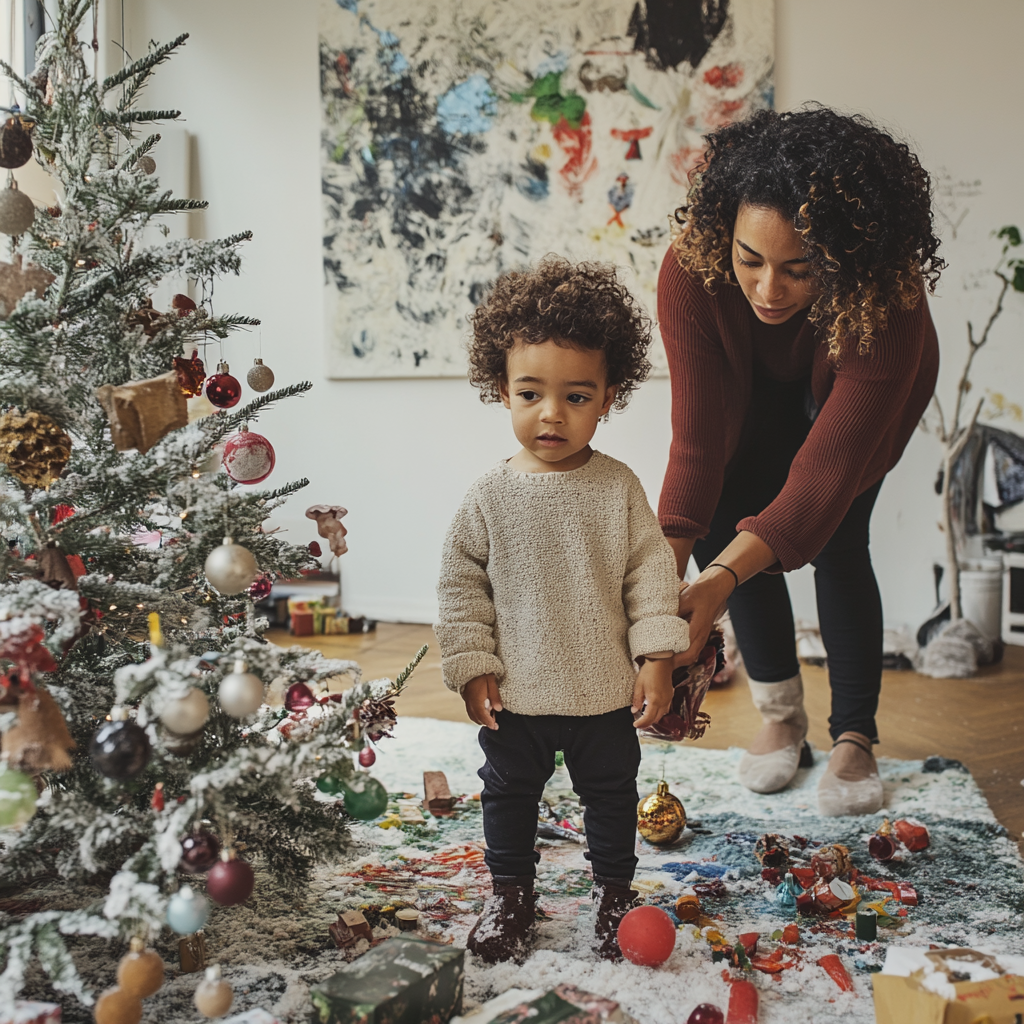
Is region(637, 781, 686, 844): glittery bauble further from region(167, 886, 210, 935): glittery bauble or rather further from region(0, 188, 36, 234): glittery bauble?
region(0, 188, 36, 234): glittery bauble

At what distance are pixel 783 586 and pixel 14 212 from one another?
56.2 inches

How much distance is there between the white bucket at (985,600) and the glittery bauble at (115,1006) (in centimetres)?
273

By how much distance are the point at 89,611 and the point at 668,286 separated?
102cm

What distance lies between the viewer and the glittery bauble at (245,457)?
4.31 feet

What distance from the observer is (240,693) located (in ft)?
3.06

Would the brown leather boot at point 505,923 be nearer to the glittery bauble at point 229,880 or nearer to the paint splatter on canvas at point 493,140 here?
the glittery bauble at point 229,880

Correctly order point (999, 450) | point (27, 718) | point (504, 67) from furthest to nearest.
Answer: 1. point (504, 67)
2. point (999, 450)
3. point (27, 718)

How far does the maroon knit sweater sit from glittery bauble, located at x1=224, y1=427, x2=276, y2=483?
0.62 m

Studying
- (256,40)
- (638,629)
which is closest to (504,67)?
(256,40)

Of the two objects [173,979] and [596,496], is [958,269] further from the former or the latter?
[173,979]

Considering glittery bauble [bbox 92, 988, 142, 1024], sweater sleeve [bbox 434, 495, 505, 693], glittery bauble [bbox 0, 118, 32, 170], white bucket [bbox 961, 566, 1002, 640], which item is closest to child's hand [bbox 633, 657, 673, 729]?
sweater sleeve [bbox 434, 495, 505, 693]

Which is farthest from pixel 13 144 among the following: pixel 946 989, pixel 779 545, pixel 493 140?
pixel 493 140

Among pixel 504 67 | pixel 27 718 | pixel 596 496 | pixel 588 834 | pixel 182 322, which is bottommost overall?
pixel 588 834

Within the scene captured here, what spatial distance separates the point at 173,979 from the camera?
1.11m
